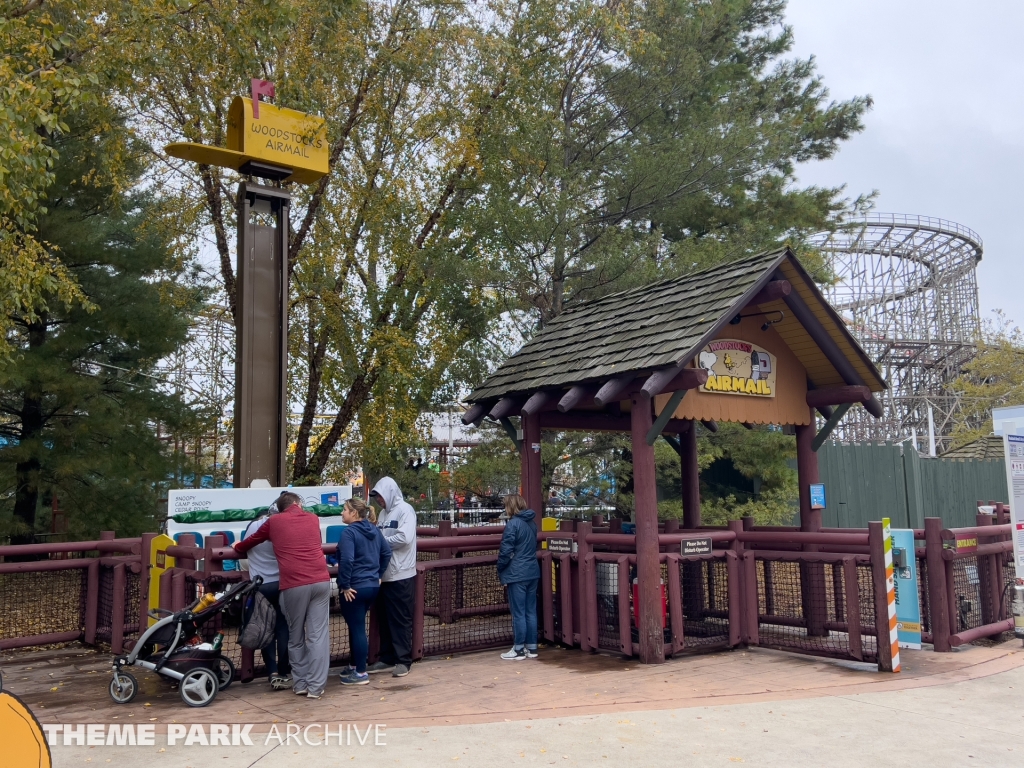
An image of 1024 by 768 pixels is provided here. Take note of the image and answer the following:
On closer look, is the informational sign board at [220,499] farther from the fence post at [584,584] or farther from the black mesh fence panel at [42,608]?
the fence post at [584,584]

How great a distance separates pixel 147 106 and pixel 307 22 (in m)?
3.42

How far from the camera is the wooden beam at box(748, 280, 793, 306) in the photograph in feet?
30.7

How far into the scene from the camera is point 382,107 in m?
16.9

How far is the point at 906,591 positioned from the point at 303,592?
608cm

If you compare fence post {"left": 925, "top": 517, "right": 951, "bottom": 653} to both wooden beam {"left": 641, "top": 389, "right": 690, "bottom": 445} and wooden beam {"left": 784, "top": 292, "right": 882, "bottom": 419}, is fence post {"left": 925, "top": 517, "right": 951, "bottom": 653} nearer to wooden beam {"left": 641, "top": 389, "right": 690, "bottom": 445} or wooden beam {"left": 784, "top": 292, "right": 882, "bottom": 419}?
wooden beam {"left": 784, "top": 292, "right": 882, "bottom": 419}

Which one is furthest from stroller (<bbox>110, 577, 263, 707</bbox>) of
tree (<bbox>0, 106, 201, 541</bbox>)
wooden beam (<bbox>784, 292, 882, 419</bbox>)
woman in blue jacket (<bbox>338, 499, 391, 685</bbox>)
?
tree (<bbox>0, 106, 201, 541</bbox>)

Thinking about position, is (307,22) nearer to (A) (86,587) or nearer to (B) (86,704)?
(A) (86,587)

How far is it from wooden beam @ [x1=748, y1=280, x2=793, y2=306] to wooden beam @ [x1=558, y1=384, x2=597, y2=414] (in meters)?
2.12

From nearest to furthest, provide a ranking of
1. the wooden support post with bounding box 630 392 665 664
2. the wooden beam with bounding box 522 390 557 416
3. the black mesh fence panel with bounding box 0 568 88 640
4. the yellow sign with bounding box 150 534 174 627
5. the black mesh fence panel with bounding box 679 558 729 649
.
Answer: the wooden support post with bounding box 630 392 665 664 → the yellow sign with bounding box 150 534 174 627 → the black mesh fence panel with bounding box 679 558 729 649 → the wooden beam with bounding box 522 390 557 416 → the black mesh fence panel with bounding box 0 568 88 640

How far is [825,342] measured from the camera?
10141mm

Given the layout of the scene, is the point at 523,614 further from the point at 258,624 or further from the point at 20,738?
the point at 20,738

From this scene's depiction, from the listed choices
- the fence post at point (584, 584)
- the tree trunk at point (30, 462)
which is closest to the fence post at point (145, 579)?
the fence post at point (584, 584)

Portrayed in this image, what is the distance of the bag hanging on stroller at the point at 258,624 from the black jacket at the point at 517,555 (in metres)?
2.55

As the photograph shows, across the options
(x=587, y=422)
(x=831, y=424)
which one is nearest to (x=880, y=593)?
(x=831, y=424)
